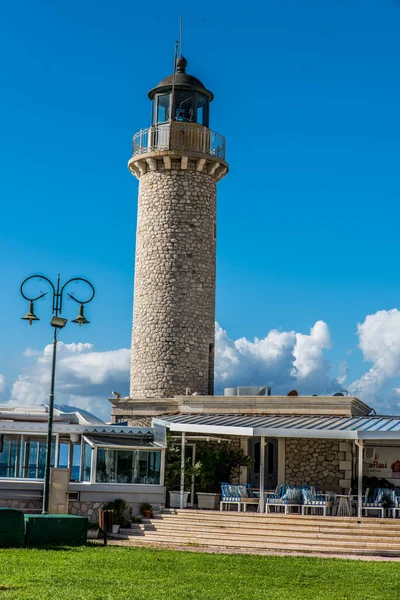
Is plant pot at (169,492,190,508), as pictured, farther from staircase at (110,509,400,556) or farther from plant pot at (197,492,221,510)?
staircase at (110,509,400,556)

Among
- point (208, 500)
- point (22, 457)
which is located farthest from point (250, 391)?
point (22, 457)

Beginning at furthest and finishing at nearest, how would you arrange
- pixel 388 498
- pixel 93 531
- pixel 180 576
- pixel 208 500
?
1. pixel 208 500
2. pixel 388 498
3. pixel 93 531
4. pixel 180 576

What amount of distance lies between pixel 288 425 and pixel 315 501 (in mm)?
2470

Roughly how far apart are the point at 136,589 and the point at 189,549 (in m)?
6.46

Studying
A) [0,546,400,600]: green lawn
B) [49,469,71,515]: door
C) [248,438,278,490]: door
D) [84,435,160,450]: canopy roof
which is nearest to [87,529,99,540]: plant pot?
[49,469,71,515]: door

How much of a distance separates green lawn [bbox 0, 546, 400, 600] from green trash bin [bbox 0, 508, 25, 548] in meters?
0.69

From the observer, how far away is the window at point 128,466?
84.2 feet

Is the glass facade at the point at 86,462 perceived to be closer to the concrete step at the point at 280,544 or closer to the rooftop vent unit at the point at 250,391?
the concrete step at the point at 280,544

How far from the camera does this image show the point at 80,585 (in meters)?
14.9

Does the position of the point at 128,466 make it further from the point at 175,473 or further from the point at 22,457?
the point at 22,457

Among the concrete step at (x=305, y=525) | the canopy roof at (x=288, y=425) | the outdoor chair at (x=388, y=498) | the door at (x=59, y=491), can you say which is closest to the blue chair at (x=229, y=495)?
the canopy roof at (x=288, y=425)

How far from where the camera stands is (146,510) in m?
25.3

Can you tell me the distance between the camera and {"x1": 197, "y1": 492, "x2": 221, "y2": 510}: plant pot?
86.8 feet

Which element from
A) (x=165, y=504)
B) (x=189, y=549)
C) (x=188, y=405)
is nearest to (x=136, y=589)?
(x=189, y=549)
